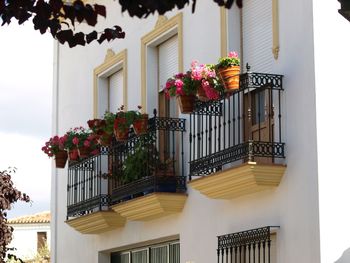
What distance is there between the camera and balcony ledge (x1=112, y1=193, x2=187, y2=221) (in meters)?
15.1

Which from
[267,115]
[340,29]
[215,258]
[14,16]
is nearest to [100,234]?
[215,258]

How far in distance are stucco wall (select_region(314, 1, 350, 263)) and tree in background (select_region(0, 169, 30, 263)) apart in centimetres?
705

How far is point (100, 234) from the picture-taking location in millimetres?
18578

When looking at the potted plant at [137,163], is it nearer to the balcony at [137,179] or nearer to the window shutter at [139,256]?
the balcony at [137,179]

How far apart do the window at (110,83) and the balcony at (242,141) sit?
391 cm

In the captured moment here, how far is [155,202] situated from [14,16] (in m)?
8.61

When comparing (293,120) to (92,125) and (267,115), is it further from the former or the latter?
(92,125)

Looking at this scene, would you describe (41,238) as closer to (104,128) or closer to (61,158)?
(61,158)


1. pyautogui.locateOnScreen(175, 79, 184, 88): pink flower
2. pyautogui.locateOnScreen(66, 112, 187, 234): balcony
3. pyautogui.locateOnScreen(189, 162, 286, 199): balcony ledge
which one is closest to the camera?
pyautogui.locateOnScreen(189, 162, 286, 199): balcony ledge

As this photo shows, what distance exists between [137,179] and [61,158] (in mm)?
3075

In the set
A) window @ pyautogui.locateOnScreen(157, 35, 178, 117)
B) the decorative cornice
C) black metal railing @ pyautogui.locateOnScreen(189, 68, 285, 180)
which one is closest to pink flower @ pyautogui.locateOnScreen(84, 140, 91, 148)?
window @ pyautogui.locateOnScreen(157, 35, 178, 117)

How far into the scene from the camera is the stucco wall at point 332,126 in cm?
1184

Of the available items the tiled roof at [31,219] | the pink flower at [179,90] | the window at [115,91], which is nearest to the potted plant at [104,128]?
the window at [115,91]

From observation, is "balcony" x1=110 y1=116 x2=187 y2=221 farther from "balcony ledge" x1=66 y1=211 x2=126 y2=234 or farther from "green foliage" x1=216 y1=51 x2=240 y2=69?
"green foliage" x1=216 y1=51 x2=240 y2=69
